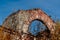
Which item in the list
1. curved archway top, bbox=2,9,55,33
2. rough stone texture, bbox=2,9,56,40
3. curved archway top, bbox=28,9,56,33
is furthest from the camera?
curved archway top, bbox=28,9,56,33

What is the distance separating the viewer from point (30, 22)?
101 feet

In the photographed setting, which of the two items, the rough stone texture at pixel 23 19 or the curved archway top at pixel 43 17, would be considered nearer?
the rough stone texture at pixel 23 19

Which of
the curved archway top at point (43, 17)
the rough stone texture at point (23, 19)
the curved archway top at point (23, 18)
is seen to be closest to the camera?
the rough stone texture at point (23, 19)

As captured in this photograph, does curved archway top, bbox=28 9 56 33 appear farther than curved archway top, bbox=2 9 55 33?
Yes

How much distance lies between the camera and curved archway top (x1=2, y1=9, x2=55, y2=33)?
3000cm

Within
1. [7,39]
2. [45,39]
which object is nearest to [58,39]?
[45,39]

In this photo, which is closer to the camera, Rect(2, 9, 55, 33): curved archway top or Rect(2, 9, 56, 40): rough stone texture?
Rect(2, 9, 56, 40): rough stone texture

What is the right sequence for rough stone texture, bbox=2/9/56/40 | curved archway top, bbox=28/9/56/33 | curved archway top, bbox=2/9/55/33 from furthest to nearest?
curved archway top, bbox=28/9/56/33
curved archway top, bbox=2/9/55/33
rough stone texture, bbox=2/9/56/40

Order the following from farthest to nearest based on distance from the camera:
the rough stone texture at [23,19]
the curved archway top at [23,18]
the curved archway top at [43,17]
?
the curved archway top at [43,17] < the curved archway top at [23,18] < the rough stone texture at [23,19]

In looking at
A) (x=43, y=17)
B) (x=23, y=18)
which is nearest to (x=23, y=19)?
(x=23, y=18)

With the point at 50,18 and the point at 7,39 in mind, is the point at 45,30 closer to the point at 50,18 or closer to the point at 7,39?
the point at 50,18

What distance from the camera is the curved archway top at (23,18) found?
30.0 meters

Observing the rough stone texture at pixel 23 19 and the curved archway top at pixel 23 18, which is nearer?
the rough stone texture at pixel 23 19

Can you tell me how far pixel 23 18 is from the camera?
30.4 m
